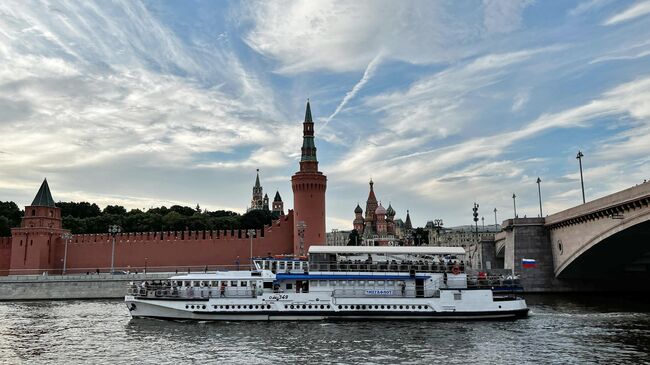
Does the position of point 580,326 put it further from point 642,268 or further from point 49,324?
point 49,324

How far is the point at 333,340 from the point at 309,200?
36131mm

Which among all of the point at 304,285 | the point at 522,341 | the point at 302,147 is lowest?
the point at 522,341

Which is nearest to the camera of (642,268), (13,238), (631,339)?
(631,339)

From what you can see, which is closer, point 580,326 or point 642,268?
point 580,326

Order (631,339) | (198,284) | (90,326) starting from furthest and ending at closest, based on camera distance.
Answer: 1. (198,284)
2. (90,326)
3. (631,339)

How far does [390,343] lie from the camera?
2525 cm

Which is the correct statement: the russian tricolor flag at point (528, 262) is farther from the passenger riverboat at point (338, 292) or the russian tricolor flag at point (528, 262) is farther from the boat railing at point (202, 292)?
the boat railing at point (202, 292)

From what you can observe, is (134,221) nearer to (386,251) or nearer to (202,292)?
(202,292)

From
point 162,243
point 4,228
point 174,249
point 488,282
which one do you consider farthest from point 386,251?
point 4,228

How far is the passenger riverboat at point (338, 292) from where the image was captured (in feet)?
109

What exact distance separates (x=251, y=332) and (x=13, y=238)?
47.5m

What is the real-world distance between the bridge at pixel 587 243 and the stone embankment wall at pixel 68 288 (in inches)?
1408

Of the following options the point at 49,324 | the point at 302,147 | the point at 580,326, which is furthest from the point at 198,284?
the point at 302,147

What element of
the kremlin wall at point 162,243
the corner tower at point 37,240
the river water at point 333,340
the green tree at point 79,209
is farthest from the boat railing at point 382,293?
the green tree at point 79,209
